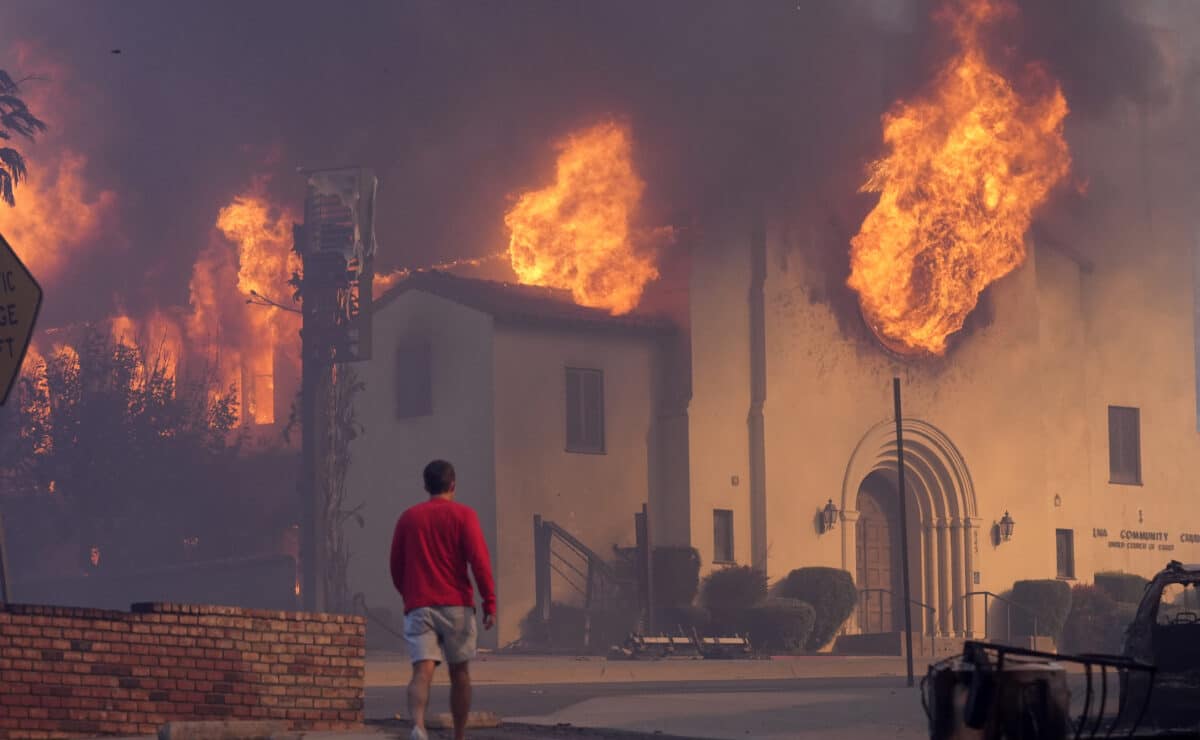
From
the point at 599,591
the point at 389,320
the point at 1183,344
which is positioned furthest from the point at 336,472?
the point at 1183,344

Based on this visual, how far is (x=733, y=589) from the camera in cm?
3619

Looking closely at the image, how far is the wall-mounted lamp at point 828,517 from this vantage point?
38.8 metres

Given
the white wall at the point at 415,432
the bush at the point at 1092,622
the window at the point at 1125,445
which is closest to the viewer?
the white wall at the point at 415,432

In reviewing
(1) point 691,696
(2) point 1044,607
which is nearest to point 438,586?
(1) point 691,696

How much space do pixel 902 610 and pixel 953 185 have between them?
8.79m

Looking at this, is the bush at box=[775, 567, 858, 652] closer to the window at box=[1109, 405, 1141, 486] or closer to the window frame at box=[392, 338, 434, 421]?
the window frame at box=[392, 338, 434, 421]

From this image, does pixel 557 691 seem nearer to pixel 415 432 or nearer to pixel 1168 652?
pixel 1168 652

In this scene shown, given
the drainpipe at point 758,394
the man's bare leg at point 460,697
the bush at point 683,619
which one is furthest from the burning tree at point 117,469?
the man's bare leg at point 460,697

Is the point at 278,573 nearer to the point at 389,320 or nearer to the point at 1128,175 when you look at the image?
the point at 389,320

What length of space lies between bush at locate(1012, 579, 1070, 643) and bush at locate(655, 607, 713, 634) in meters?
8.45

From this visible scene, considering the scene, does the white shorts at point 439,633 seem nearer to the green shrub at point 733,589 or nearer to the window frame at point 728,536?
the green shrub at point 733,589

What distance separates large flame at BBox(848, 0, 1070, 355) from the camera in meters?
39.7

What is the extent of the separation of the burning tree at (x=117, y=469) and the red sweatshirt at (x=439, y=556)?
1496 inches

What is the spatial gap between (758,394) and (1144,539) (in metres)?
11.9
